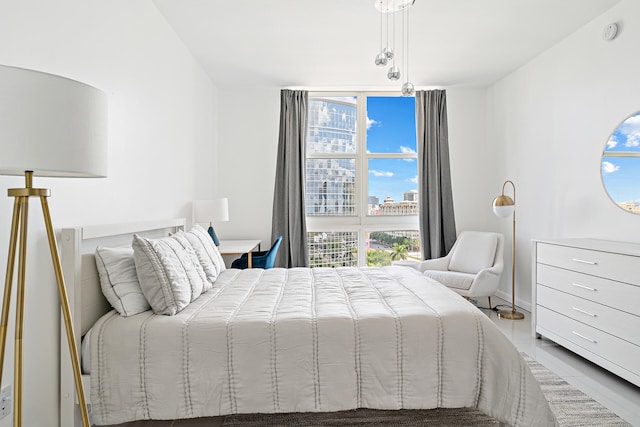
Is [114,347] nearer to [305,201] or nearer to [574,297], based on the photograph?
[574,297]

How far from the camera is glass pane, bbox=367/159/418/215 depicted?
5.16 m

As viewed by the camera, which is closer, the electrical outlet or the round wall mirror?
the electrical outlet

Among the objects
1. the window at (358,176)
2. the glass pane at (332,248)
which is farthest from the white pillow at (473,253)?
the glass pane at (332,248)

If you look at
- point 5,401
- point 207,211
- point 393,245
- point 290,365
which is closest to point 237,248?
point 207,211

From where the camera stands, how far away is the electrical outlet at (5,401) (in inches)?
59.7

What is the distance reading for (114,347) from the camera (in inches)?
68.8

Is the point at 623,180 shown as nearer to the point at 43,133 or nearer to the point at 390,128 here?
the point at 390,128

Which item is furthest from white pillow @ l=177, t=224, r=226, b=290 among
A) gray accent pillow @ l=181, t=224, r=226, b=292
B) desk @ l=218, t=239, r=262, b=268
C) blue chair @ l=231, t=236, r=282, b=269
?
blue chair @ l=231, t=236, r=282, b=269

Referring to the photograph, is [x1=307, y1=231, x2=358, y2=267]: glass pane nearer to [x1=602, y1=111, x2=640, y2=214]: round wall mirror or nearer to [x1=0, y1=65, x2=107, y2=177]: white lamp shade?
[x1=602, y1=111, x2=640, y2=214]: round wall mirror

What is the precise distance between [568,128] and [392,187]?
2062 millimetres

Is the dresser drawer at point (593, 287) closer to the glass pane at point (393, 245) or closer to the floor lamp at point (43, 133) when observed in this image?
the glass pane at point (393, 245)

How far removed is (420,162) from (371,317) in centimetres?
343

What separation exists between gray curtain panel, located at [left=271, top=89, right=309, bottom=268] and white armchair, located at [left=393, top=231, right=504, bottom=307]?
1.20m

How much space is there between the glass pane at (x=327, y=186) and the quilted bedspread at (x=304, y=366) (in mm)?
3300
